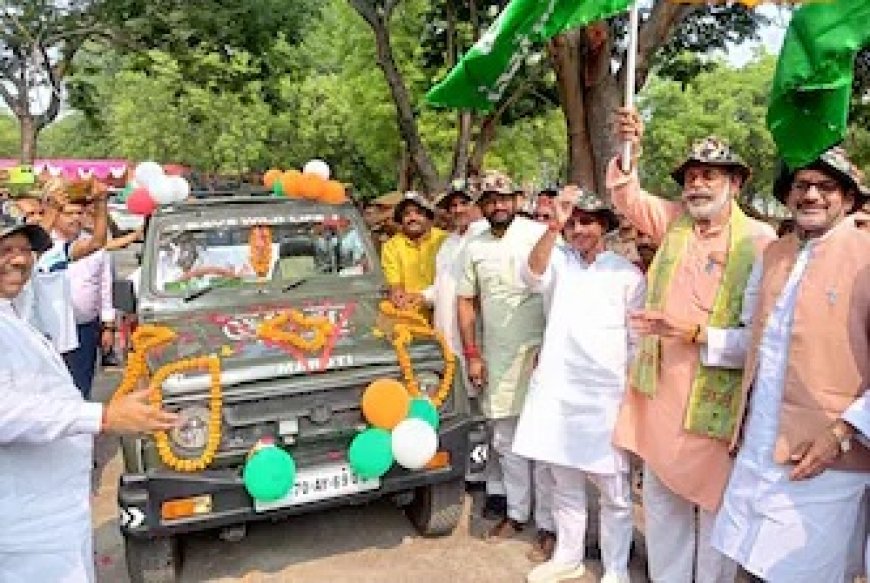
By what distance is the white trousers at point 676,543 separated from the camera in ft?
11.8

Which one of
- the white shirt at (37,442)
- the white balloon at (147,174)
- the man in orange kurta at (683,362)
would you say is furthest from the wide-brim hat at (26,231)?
the white balloon at (147,174)

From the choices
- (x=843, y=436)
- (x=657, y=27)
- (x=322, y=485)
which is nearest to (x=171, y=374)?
(x=322, y=485)

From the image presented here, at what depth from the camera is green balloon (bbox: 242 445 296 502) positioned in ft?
11.9

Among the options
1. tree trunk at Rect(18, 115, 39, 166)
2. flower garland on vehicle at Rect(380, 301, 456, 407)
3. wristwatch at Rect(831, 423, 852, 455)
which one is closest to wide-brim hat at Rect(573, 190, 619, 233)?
flower garland on vehicle at Rect(380, 301, 456, 407)

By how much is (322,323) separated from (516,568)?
1.53 metres

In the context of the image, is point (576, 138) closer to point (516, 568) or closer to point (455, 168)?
A: point (455, 168)

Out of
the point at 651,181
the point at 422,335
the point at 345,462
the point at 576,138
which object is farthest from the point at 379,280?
the point at 651,181

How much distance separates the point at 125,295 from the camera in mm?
4668

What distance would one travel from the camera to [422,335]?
4281 millimetres

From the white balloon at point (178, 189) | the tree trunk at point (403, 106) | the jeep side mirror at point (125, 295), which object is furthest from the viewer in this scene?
the tree trunk at point (403, 106)

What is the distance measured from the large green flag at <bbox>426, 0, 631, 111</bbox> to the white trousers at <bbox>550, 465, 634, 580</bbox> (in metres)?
1.77

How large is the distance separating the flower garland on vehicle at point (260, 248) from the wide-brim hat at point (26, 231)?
2123 mm

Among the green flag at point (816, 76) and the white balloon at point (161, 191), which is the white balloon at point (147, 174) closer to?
the white balloon at point (161, 191)

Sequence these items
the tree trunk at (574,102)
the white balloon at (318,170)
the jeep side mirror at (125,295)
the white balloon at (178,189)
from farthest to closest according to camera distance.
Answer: the tree trunk at (574,102)
the white balloon at (318,170)
the white balloon at (178,189)
the jeep side mirror at (125,295)
